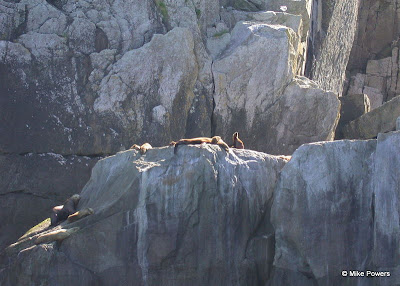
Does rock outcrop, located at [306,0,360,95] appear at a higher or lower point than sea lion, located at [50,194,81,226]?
higher

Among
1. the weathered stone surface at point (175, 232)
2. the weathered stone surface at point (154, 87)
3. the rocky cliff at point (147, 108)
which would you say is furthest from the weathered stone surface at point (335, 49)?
the weathered stone surface at point (175, 232)

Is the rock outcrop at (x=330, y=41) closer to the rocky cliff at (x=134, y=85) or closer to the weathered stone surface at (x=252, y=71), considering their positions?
the weathered stone surface at (x=252, y=71)

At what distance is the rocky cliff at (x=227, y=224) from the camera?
35.8 feet

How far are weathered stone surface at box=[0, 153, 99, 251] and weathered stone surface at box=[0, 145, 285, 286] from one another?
390 centimetres

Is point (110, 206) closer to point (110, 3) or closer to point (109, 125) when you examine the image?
point (109, 125)

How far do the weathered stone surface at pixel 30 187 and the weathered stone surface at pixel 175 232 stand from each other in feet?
12.8

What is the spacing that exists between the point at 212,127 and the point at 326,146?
6.28 m

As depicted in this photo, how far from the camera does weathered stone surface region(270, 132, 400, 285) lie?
10.4 m

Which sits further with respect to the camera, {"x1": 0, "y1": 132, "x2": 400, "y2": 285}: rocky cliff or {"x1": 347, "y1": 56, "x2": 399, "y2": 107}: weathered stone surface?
{"x1": 347, "y1": 56, "x2": 399, "y2": 107}: weathered stone surface

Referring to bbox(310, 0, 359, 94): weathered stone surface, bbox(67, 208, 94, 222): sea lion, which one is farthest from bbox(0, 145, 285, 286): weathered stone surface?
bbox(310, 0, 359, 94): weathered stone surface

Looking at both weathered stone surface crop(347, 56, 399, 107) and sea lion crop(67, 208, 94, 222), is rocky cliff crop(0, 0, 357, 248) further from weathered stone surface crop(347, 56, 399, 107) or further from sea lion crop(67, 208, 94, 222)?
weathered stone surface crop(347, 56, 399, 107)

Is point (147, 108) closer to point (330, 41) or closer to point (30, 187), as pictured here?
point (30, 187)

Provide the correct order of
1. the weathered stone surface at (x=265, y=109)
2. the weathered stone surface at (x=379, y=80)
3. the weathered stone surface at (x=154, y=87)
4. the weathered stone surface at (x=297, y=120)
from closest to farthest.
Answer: the weathered stone surface at (x=154, y=87)
the weathered stone surface at (x=265, y=109)
the weathered stone surface at (x=297, y=120)
the weathered stone surface at (x=379, y=80)

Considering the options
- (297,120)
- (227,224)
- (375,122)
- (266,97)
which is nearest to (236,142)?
(266,97)
